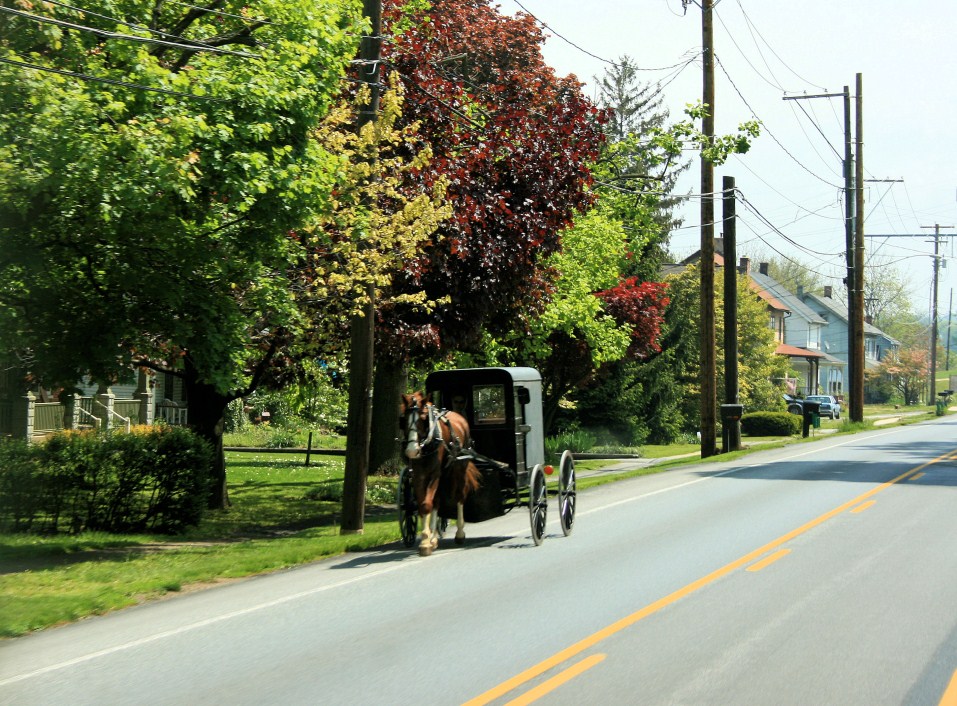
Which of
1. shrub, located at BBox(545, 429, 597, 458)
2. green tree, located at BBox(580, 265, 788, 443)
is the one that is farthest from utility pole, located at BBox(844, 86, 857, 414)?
shrub, located at BBox(545, 429, 597, 458)

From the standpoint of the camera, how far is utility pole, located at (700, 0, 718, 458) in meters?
32.4

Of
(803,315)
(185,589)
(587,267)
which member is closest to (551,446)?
(587,267)

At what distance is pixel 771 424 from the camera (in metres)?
53.2

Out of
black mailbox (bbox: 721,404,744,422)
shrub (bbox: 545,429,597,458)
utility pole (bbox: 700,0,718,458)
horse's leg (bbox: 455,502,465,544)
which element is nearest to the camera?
horse's leg (bbox: 455,502,465,544)

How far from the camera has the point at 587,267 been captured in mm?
29094

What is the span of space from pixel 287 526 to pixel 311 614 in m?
9.51

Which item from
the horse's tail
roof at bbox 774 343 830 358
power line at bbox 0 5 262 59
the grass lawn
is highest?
roof at bbox 774 343 830 358

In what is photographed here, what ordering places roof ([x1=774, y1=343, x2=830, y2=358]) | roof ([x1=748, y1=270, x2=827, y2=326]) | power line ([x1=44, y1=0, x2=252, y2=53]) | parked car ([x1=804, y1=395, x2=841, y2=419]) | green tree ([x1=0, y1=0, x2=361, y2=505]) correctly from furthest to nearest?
1. roof ([x1=748, y1=270, x2=827, y2=326])
2. roof ([x1=774, y1=343, x2=830, y2=358])
3. parked car ([x1=804, y1=395, x2=841, y2=419])
4. power line ([x1=44, y1=0, x2=252, y2=53])
5. green tree ([x1=0, y1=0, x2=361, y2=505])

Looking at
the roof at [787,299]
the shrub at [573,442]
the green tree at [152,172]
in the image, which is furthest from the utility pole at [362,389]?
the roof at [787,299]

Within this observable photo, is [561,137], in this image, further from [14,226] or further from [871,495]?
[14,226]

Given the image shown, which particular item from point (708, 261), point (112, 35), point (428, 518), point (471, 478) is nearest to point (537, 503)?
point (471, 478)

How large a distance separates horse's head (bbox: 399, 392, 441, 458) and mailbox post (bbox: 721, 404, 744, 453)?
74.3 ft

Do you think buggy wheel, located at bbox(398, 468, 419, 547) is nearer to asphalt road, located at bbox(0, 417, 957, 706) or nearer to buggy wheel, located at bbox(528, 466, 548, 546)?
asphalt road, located at bbox(0, 417, 957, 706)

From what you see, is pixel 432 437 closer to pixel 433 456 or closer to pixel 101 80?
pixel 433 456
